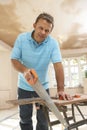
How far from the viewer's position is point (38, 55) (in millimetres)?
1859

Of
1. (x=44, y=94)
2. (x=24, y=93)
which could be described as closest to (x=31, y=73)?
(x=44, y=94)

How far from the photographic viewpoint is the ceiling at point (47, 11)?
13.9 ft

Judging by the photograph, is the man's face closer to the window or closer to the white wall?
the white wall

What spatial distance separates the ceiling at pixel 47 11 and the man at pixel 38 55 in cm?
243

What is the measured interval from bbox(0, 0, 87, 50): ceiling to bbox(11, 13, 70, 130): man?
2.43 metres

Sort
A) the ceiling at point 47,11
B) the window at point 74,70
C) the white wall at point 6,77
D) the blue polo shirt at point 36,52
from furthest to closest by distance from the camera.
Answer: the window at point 74,70, the white wall at point 6,77, the ceiling at point 47,11, the blue polo shirt at point 36,52

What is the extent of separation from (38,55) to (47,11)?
2.95 m

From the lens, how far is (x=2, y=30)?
5801 mm

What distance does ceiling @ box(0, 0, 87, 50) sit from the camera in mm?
4241

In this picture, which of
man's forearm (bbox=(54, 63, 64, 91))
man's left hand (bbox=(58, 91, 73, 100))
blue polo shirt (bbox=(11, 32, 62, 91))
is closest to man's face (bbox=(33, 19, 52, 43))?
blue polo shirt (bbox=(11, 32, 62, 91))

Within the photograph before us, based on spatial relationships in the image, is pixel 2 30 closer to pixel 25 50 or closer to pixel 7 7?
pixel 7 7

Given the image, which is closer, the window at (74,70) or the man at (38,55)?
the man at (38,55)

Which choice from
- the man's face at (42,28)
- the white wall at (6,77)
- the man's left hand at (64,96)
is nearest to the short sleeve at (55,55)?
the man's face at (42,28)

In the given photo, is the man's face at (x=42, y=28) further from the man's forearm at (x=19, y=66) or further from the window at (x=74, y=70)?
the window at (x=74, y=70)
